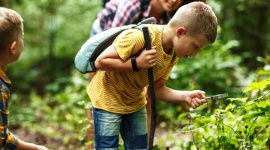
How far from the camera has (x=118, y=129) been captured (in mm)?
3135

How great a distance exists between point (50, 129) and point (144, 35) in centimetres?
396

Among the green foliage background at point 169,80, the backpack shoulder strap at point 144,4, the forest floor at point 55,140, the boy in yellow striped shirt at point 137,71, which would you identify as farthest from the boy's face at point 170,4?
the forest floor at point 55,140

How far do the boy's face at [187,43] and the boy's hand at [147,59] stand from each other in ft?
0.58

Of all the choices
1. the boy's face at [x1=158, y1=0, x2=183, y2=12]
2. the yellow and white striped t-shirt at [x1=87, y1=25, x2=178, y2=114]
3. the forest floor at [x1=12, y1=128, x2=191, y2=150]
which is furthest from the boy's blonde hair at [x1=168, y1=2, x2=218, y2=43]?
the forest floor at [x1=12, y1=128, x2=191, y2=150]

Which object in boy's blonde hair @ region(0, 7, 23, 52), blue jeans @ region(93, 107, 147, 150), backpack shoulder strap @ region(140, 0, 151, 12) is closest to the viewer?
boy's blonde hair @ region(0, 7, 23, 52)

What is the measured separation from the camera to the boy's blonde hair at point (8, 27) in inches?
98.7

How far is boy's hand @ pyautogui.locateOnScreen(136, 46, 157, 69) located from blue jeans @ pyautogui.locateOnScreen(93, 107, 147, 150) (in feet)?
1.62

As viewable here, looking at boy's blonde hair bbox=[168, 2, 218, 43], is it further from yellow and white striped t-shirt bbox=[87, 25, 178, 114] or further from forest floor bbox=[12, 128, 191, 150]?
forest floor bbox=[12, 128, 191, 150]

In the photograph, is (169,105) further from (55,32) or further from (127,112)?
(55,32)

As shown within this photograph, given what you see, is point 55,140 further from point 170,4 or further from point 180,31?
point 180,31

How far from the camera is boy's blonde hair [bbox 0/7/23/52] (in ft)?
8.23

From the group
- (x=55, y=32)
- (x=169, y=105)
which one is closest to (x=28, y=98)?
(x=55, y=32)

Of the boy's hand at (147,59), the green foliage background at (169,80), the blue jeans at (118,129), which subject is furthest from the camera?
the green foliage background at (169,80)

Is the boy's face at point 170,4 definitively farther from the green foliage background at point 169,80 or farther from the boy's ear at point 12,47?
the boy's ear at point 12,47
